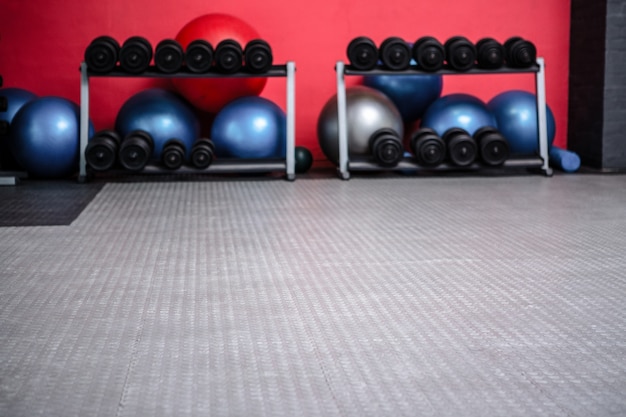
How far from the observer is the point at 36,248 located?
325 centimetres

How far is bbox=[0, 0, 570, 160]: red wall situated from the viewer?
5832 mm

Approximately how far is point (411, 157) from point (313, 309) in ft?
10.7

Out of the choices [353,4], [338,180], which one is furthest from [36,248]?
[353,4]

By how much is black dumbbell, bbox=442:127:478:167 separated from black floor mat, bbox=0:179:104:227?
2232mm

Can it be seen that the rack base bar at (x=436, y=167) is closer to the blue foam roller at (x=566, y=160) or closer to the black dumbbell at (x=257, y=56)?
the blue foam roller at (x=566, y=160)

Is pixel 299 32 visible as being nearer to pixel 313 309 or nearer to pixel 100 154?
pixel 100 154

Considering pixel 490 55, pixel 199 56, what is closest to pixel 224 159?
pixel 199 56

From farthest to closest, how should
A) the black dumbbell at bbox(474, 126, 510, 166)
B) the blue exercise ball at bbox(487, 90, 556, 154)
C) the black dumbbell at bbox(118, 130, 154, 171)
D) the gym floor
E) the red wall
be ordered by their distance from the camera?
the red wall → the blue exercise ball at bbox(487, 90, 556, 154) → the black dumbbell at bbox(474, 126, 510, 166) → the black dumbbell at bbox(118, 130, 154, 171) → the gym floor

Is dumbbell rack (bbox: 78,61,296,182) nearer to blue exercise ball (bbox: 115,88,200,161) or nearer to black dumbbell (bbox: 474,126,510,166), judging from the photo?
blue exercise ball (bbox: 115,88,200,161)

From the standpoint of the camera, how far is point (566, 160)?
578 centimetres

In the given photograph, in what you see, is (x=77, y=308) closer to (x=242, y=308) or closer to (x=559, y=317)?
(x=242, y=308)

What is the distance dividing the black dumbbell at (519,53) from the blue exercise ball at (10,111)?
316 cm

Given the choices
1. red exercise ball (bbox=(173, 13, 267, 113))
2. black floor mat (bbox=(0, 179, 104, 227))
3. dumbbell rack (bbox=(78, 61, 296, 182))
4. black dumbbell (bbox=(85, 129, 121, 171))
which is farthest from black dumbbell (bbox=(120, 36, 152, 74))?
black floor mat (bbox=(0, 179, 104, 227))

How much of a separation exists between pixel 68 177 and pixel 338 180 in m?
1.79
